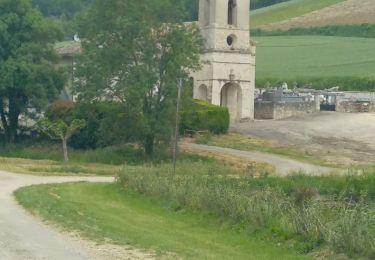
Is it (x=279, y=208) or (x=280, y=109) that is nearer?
(x=279, y=208)

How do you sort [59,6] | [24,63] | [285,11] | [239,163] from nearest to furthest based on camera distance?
1. [239,163]
2. [24,63]
3. [285,11]
4. [59,6]

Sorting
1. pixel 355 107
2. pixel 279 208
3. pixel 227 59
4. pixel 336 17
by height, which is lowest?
pixel 279 208

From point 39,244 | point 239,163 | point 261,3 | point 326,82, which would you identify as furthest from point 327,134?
point 261,3

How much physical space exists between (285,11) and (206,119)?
73729 millimetres

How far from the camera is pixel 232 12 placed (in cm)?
6919

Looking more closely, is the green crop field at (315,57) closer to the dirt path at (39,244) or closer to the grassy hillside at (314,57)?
the grassy hillside at (314,57)

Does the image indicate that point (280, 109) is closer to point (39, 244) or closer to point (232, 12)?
point (232, 12)

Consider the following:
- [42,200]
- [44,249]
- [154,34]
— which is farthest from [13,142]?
[44,249]

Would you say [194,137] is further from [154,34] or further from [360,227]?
[360,227]

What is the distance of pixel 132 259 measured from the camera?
20484mm

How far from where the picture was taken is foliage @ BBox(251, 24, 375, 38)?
116150 millimetres

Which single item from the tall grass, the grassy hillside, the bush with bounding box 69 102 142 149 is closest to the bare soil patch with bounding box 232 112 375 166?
the bush with bounding box 69 102 142 149

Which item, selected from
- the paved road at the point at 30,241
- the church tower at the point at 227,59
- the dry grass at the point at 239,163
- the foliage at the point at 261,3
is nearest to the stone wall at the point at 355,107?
the church tower at the point at 227,59

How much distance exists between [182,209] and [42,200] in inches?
201
